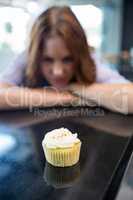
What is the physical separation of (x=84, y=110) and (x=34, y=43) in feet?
0.92

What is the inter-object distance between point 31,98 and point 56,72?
0.14 metres

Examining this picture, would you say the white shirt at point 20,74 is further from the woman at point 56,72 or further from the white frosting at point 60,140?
the white frosting at point 60,140

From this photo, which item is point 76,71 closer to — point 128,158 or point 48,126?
point 48,126

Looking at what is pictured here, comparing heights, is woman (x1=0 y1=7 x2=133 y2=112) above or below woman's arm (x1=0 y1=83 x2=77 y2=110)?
above

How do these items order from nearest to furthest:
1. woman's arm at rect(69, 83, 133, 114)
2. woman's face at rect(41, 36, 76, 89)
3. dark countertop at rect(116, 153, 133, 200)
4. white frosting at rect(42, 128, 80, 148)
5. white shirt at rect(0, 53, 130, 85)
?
dark countertop at rect(116, 153, 133, 200) < white frosting at rect(42, 128, 80, 148) < woman's arm at rect(69, 83, 133, 114) < woman's face at rect(41, 36, 76, 89) < white shirt at rect(0, 53, 130, 85)

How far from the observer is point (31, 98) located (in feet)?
2.30

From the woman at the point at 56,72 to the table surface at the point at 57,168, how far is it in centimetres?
4

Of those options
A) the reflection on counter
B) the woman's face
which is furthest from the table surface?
the woman's face

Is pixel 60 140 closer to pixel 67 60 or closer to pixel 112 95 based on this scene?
pixel 112 95

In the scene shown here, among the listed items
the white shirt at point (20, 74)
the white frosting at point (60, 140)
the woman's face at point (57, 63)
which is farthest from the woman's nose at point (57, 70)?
the white frosting at point (60, 140)

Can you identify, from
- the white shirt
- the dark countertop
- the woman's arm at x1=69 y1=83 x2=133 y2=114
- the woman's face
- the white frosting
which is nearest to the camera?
the dark countertop

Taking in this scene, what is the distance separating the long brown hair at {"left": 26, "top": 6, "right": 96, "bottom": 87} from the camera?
78 cm

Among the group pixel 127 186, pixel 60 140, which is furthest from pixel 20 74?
pixel 127 186

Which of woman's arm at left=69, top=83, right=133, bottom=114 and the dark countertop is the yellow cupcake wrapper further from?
woman's arm at left=69, top=83, right=133, bottom=114
